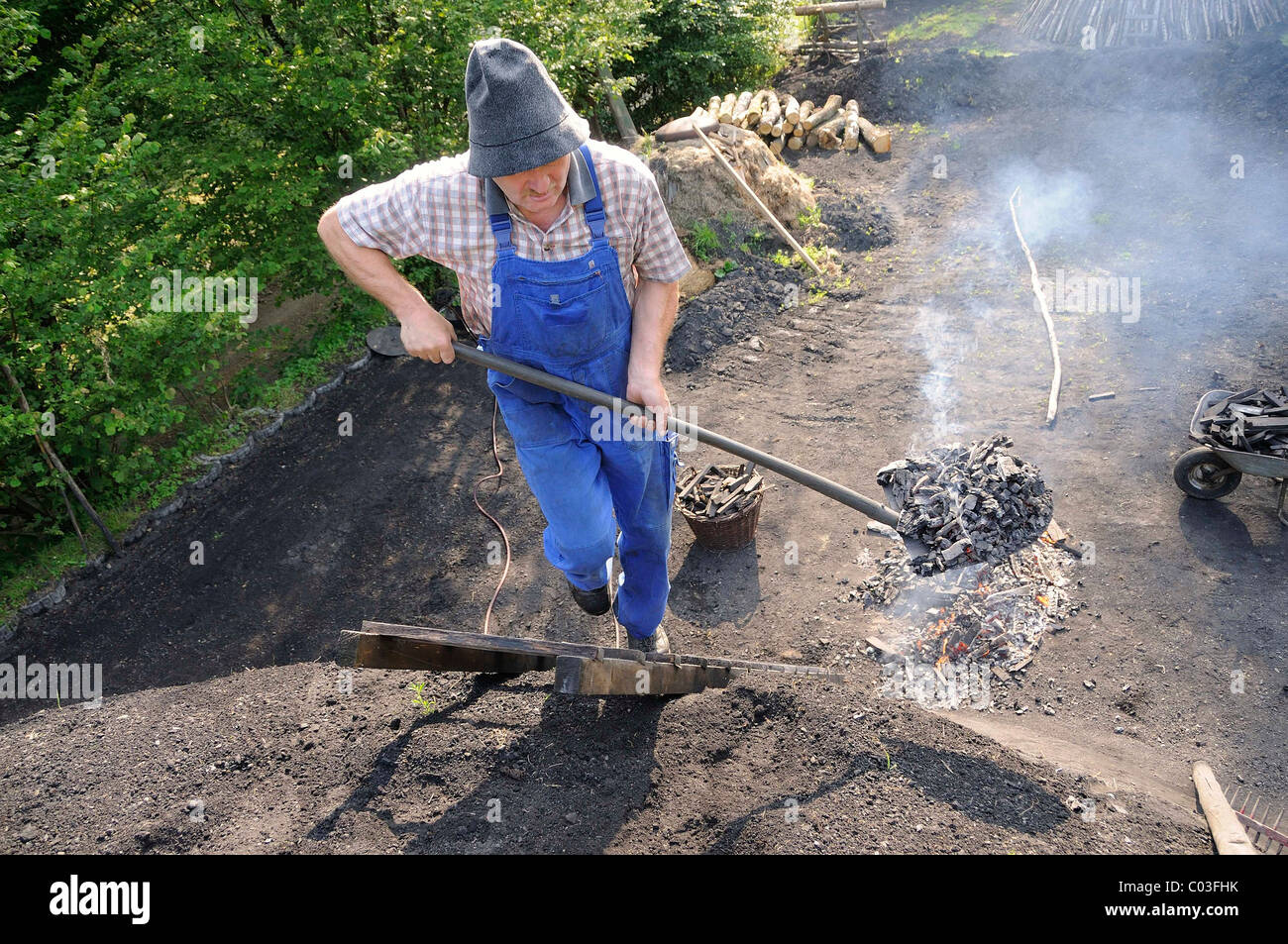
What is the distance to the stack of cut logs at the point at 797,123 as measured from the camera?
1154cm

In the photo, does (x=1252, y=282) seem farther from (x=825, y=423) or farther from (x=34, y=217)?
(x=34, y=217)

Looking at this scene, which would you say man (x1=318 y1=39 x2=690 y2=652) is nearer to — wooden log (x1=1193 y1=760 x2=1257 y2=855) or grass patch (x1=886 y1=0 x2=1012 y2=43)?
wooden log (x1=1193 y1=760 x2=1257 y2=855)

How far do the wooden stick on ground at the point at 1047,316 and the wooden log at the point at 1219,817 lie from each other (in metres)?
3.10

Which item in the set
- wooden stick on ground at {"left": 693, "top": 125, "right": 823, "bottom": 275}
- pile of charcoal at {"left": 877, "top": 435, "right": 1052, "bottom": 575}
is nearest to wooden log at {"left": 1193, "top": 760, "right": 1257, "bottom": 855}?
pile of charcoal at {"left": 877, "top": 435, "right": 1052, "bottom": 575}

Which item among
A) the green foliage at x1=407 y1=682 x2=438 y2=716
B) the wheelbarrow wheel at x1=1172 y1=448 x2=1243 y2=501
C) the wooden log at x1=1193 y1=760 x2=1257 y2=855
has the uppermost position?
the wheelbarrow wheel at x1=1172 y1=448 x2=1243 y2=501

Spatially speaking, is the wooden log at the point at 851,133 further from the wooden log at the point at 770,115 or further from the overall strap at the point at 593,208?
the overall strap at the point at 593,208

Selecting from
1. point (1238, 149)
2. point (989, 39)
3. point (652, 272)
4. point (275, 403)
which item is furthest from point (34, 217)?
point (989, 39)

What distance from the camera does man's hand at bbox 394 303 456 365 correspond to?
138 inches

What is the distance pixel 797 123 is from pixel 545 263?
956 centimetres

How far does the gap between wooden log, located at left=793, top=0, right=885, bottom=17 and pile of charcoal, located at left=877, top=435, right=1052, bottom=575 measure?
11.2m

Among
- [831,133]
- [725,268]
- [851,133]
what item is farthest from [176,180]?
[851,133]

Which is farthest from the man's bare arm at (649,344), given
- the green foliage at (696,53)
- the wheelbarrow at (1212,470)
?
the green foliage at (696,53)
